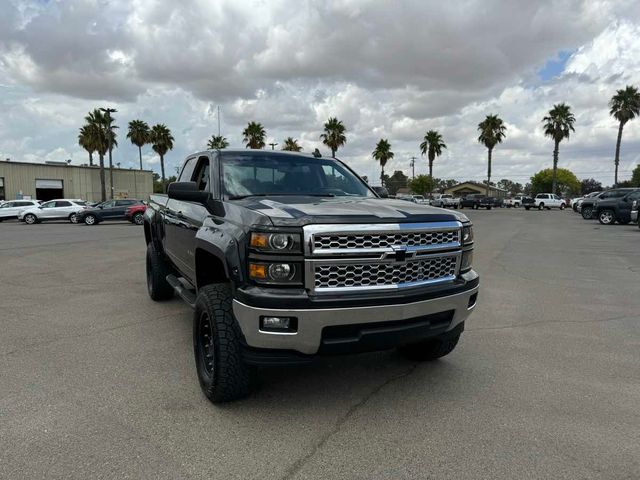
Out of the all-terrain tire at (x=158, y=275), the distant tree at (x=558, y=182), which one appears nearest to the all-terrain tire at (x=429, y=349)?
the all-terrain tire at (x=158, y=275)

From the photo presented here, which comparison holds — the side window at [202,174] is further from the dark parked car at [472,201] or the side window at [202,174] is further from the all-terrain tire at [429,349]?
the dark parked car at [472,201]

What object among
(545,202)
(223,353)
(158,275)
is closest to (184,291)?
(223,353)

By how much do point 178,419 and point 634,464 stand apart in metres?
2.77

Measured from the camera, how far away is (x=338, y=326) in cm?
287

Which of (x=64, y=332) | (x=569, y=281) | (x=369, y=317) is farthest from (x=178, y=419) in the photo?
(x=569, y=281)

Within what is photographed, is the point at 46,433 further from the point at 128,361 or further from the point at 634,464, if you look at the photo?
the point at 634,464

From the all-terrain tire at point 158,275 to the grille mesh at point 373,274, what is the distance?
3.89 meters

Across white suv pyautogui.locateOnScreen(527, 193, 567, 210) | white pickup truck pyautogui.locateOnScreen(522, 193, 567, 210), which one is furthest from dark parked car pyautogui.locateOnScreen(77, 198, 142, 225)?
white suv pyautogui.locateOnScreen(527, 193, 567, 210)

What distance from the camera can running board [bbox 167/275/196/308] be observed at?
4.11 m

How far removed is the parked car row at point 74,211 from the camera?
2627cm

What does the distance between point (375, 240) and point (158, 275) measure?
4.18 metres

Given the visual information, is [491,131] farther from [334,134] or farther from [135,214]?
[135,214]

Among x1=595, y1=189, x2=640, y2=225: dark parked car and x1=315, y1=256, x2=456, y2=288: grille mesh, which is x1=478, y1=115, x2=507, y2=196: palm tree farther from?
x1=315, y1=256, x2=456, y2=288: grille mesh

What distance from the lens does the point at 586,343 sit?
4828 mm
